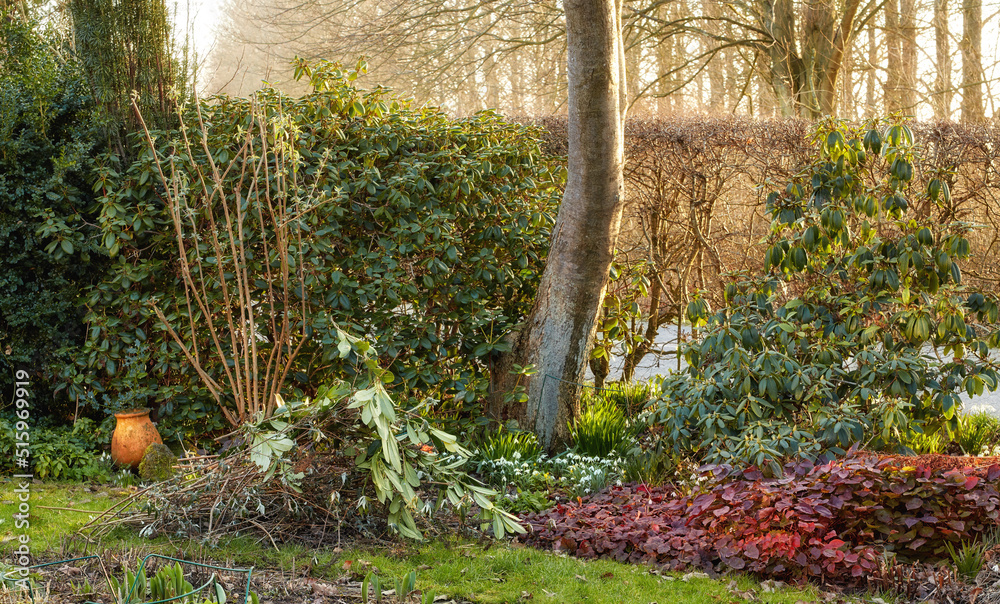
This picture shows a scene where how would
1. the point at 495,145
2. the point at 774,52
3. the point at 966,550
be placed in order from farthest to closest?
the point at 774,52
the point at 495,145
the point at 966,550

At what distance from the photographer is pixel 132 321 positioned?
17.5 ft

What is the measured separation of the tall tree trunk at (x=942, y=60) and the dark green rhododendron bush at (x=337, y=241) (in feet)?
33.2

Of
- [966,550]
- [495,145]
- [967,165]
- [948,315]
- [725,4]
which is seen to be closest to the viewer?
[966,550]

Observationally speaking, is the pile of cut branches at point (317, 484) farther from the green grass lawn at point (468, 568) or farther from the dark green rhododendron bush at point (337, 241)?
the dark green rhododendron bush at point (337, 241)

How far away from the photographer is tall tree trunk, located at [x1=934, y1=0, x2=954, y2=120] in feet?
40.2

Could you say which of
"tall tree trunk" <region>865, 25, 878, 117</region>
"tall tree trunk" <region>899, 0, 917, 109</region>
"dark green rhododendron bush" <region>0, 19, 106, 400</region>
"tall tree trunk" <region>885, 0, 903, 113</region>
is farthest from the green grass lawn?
"tall tree trunk" <region>865, 25, 878, 117</region>

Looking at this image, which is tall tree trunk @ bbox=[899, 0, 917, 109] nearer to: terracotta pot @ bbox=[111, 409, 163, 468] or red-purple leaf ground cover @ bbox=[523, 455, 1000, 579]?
red-purple leaf ground cover @ bbox=[523, 455, 1000, 579]

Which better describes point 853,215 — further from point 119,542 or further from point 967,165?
point 119,542

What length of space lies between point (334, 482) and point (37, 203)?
3.19 metres

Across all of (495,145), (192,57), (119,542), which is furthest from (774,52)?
(119,542)

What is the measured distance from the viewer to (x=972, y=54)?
11.9m
